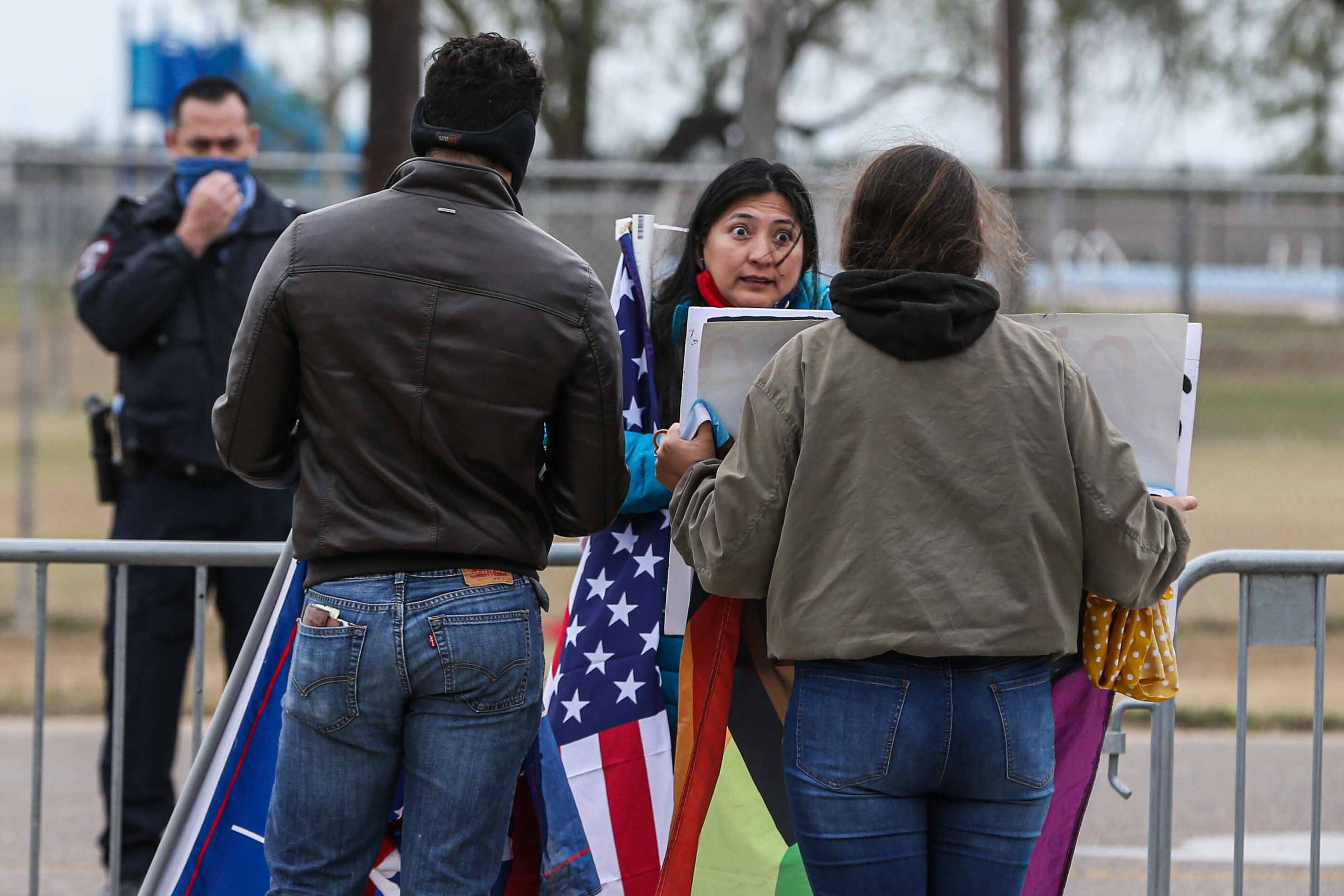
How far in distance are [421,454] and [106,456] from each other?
2.39 metres

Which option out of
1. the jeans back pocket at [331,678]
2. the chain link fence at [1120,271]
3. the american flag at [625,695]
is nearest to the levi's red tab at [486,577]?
the jeans back pocket at [331,678]

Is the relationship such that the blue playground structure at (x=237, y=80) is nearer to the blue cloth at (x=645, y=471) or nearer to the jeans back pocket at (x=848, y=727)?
the blue cloth at (x=645, y=471)

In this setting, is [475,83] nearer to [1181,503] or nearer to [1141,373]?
[1141,373]

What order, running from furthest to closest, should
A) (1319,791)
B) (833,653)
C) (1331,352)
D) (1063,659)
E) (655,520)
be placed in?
(1331,352) → (1319,791) → (655,520) → (1063,659) → (833,653)

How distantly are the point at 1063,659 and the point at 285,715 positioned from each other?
1.53m

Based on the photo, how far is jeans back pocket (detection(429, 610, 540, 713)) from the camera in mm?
2428

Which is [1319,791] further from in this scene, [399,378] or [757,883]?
[399,378]

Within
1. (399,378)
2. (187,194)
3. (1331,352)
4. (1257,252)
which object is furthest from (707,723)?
(1331,352)

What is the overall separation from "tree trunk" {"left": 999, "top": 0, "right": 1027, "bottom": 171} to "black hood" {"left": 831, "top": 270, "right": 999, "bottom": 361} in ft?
42.9

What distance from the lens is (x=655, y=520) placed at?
321 centimetres

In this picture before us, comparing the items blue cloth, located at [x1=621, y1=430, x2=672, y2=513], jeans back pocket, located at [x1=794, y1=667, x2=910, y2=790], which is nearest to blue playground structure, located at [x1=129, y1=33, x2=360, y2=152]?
blue cloth, located at [x1=621, y1=430, x2=672, y2=513]

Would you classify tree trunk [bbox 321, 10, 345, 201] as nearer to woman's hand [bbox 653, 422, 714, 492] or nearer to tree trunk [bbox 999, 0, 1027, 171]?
tree trunk [bbox 999, 0, 1027, 171]

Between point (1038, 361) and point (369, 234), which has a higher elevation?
point (369, 234)

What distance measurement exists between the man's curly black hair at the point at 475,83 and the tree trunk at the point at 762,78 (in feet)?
20.3
